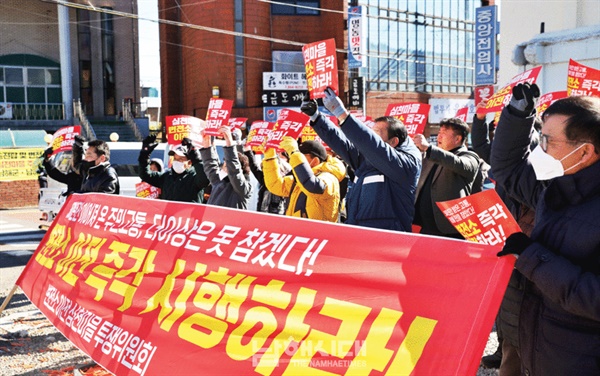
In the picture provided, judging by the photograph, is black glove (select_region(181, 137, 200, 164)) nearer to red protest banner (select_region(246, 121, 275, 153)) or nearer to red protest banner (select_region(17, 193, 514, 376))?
red protest banner (select_region(17, 193, 514, 376))

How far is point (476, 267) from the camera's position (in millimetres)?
2340

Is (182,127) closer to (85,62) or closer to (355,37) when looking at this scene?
(355,37)

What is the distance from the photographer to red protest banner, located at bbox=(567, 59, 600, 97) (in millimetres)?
5803

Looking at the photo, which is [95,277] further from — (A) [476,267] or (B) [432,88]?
(B) [432,88]

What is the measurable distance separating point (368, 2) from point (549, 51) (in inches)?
830

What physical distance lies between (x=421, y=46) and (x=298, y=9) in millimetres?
8035

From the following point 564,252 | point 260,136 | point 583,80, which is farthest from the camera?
point 260,136

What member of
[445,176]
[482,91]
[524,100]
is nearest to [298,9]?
[482,91]

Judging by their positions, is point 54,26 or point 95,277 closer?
point 95,277

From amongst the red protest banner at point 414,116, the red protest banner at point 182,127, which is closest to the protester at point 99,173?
the red protest banner at point 182,127

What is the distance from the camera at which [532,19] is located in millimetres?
16922

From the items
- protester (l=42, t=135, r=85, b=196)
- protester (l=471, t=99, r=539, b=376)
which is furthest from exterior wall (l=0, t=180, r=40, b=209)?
protester (l=471, t=99, r=539, b=376)

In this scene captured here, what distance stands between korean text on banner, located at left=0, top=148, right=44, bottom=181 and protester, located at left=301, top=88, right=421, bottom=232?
1682 centimetres

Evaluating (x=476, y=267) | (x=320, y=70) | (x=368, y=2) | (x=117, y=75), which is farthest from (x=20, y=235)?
(x=368, y=2)
